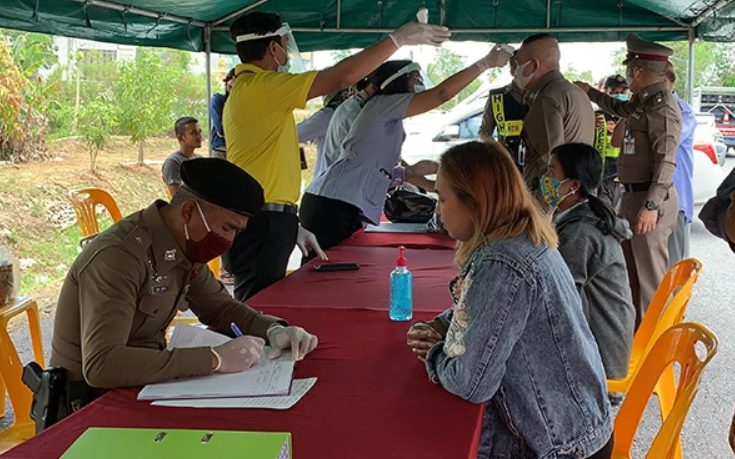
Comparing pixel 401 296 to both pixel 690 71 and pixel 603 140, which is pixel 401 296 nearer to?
pixel 603 140

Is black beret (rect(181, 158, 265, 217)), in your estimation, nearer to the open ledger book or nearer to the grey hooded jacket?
the open ledger book

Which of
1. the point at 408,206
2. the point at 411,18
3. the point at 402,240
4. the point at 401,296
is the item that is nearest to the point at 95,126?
the point at 411,18

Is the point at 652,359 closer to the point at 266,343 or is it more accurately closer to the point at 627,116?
the point at 266,343

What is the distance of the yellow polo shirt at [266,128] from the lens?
246 centimetres

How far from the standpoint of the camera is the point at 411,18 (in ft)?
16.7

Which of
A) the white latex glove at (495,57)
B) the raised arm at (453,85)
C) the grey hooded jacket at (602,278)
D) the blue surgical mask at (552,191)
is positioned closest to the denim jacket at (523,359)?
the grey hooded jacket at (602,278)

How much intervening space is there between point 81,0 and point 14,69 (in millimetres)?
3773

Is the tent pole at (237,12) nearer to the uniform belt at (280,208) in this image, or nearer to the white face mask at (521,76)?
the white face mask at (521,76)

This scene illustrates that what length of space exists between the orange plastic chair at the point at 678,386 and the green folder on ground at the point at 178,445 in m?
0.73

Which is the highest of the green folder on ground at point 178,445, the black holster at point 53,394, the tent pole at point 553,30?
the tent pole at point 553,30

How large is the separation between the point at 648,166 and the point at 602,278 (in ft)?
A: 5.66

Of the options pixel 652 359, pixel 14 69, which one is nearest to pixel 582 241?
pixel 652 359

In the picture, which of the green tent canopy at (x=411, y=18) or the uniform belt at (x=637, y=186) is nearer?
the uniform belt at (x=637, y=186)

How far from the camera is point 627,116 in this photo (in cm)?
393
